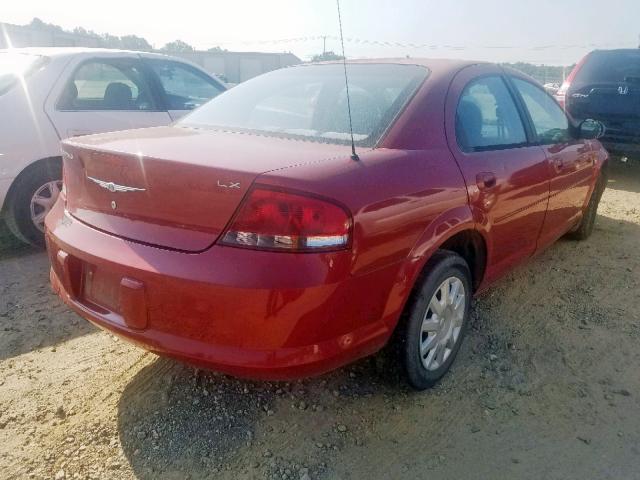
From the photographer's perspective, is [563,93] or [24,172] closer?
[24,172]

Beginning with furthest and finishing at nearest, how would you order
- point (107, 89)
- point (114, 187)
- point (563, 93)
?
point (563, 93) → point (107, 89) → point (114, 187)

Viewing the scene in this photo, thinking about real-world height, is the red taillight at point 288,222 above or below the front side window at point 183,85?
below

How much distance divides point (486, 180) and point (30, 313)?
2.70m

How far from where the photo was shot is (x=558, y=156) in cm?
347

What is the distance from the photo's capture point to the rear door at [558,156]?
3.41 metres

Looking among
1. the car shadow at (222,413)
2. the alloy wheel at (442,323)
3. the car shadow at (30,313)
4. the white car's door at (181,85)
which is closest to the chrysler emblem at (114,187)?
the car shadow at (222,413)

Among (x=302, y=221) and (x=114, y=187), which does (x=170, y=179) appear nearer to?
(x=114, y=187)

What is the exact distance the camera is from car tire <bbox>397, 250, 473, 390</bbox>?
2.34m

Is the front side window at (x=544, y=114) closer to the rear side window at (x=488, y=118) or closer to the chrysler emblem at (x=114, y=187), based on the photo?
the rear side window at (x=488, y=118)

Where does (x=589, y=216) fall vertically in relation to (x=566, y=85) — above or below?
below

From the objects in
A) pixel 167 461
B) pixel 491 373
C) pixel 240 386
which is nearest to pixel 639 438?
pixel 491 373

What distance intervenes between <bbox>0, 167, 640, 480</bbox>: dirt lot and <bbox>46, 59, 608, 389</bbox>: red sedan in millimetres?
295

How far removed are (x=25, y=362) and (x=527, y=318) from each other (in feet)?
9.23

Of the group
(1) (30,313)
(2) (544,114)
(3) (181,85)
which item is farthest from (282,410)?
(3) (181,85)
